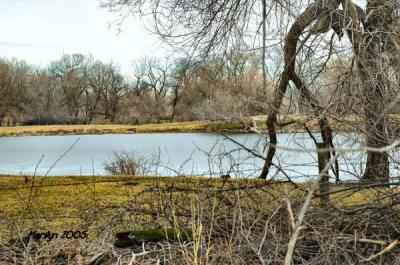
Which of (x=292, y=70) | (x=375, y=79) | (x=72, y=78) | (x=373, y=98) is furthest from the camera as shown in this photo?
(x=72, y=78)

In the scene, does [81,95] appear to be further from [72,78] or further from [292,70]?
[292,70]

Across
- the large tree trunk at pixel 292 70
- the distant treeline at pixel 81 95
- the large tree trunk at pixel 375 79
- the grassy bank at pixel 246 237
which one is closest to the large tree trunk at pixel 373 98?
the large tree trunk at pixel 375 79

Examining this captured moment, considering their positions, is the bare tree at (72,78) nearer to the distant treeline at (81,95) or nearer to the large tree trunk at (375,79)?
the distant treeline at (81,95)

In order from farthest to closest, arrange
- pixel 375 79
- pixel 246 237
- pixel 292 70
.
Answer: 1. pixel 292 70
2. pixel 375 79
3. pixel 246 237

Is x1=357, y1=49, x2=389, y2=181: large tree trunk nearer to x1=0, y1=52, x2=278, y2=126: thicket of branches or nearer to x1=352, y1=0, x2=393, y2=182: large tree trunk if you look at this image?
x1=352, y1=0, x2=393, y2=182: large tree trunk

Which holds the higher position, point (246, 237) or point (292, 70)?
point (292, 70)

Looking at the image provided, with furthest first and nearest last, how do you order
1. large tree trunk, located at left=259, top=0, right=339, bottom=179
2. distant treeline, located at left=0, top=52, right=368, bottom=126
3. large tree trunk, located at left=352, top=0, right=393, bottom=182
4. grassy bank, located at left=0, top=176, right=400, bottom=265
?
distant treeline, located at left=0, top=52, right=368, bottom=126 → large tree trunk, located at left=259, top=0, right=339, bottom=179 → large tree trunk, located at left=352, top=0, right=393, bottom=182 → grassy bank, located at left=0, top=176, right=400, bottom=265

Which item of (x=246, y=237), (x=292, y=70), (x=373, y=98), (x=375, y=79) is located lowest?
(x=246, y=237)

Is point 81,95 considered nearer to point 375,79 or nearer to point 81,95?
point 81,95

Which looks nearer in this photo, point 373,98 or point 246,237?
point 246,237

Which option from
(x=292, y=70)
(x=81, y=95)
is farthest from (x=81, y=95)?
(x=292, y=70)

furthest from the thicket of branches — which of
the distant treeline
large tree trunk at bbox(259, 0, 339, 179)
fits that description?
large tree trunk at bbox(259, 0, 339, 179)

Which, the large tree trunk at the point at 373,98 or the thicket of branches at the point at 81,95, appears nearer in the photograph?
the large tree trunk at the point at 373,98

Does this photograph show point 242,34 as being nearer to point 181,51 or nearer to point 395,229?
point 181,51
